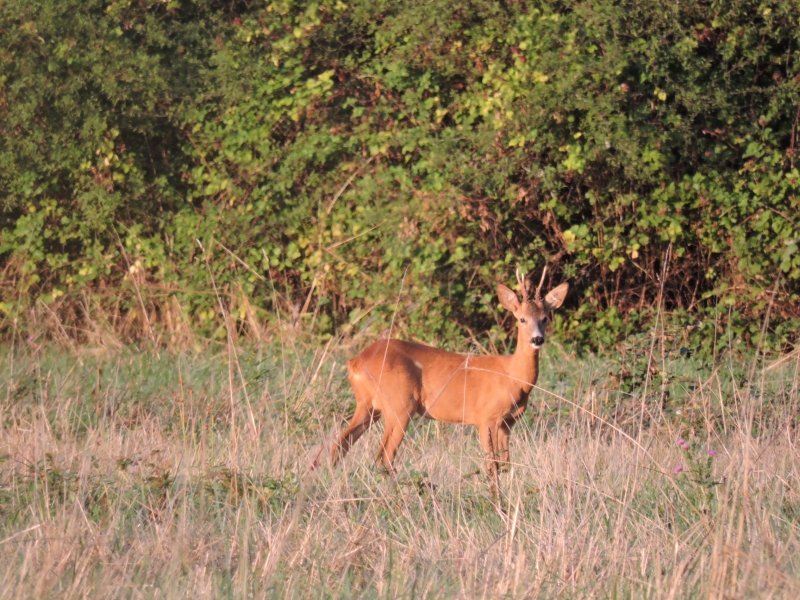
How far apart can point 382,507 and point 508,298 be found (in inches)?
81.3

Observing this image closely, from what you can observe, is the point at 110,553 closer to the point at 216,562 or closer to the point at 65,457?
the point at 216,562

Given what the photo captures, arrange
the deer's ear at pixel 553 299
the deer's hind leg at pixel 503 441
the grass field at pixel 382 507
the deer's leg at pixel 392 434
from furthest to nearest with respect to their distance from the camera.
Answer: the deer's ear at pixel 553 299 → the deer's leg at pixel 392 434 → the deer's hind leg at pixel 503 441 → the grass field at pixel 382 507

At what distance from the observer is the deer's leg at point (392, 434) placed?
18.8ft

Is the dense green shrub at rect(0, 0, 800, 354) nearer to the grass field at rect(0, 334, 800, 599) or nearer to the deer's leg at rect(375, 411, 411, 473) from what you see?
the grass field at rect(0, 334, 800, 599)

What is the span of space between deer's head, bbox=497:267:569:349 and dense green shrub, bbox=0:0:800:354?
87.1 inches

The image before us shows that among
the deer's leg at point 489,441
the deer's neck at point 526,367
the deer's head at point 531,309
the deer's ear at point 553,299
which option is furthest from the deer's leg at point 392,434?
the deer's ear at point 553,299

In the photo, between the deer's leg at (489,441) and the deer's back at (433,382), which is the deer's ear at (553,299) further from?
the deer's leg at (489,441)

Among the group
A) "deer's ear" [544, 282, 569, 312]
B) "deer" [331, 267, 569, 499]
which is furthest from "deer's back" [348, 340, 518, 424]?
"deer's ear" [544, 282, 569, 312]

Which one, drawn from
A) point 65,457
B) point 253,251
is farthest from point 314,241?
point 65,457

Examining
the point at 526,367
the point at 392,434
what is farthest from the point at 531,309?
the point at 392,434

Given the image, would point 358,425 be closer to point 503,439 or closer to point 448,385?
point 448,385

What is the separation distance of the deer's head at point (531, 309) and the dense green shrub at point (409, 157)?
2.21m

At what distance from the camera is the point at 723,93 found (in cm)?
792

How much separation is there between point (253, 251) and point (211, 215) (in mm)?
481
